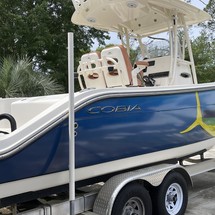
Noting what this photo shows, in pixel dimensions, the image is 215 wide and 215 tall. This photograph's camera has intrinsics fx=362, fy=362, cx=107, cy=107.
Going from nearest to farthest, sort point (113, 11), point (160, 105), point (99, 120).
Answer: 1. point (99, 120)
2. point (160, 105)
3. point (113, 11)

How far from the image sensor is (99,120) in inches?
148

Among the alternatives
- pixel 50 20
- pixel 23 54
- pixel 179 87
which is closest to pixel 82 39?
→ pixel 50 20

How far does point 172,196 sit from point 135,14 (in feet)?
10.4

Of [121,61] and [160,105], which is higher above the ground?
[121,61]

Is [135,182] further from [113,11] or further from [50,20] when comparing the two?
[50,20]

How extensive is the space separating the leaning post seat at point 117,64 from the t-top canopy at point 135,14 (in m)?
0.87

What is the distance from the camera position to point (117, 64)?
5059 mm

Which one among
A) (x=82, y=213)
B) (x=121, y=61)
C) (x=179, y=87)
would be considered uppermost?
(x=121, y=61)

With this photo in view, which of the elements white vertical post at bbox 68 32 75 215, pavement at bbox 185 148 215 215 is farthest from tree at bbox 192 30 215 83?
white vertical post at bbox 68 32 75 215

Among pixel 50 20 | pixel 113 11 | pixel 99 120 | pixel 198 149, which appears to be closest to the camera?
pixel 99 120

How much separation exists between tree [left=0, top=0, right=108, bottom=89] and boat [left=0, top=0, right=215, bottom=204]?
1205 cm

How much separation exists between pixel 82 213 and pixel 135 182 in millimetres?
684

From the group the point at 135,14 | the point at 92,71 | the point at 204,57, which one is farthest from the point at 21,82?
the point at 204,57

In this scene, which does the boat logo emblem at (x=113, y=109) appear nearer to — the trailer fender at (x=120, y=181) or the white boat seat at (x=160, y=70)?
the trailer fender at (x=120, y=181)
